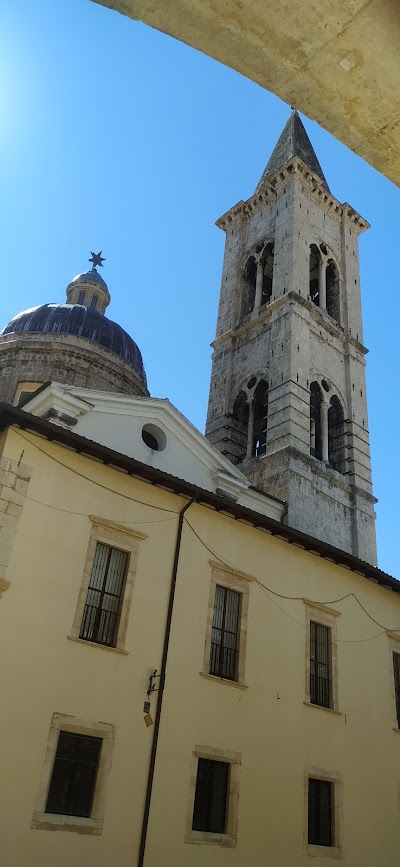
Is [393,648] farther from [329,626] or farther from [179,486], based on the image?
[179,486]

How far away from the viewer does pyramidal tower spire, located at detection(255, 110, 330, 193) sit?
1479 inches

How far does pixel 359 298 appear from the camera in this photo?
35.7 meters

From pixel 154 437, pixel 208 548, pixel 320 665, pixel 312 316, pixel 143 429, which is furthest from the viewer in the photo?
pixel 312 316

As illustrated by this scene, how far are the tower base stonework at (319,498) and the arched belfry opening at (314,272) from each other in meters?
11.0

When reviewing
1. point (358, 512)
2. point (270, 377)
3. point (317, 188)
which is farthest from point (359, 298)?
point (358, 512)

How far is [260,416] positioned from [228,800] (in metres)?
19.4

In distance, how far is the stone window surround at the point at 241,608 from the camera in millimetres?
13359

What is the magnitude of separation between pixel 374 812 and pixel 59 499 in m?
9.52

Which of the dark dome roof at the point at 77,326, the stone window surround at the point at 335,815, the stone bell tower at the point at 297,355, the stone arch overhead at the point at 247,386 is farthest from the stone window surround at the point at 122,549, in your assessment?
the dark dome roof at the point at 77,326

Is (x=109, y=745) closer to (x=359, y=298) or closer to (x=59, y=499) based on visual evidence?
(x=59, y=499)

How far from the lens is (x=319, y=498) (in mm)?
26312

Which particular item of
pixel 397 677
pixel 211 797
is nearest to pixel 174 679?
pixel 211 797

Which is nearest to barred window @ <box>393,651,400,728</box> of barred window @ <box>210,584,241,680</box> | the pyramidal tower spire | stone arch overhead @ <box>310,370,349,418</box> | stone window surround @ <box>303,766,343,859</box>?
stone window surround @ <box>303,766,343,859</box>

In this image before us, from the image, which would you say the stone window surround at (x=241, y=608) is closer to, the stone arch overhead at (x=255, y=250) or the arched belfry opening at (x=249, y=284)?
the arched belfry opening at (x=249, y=284)
